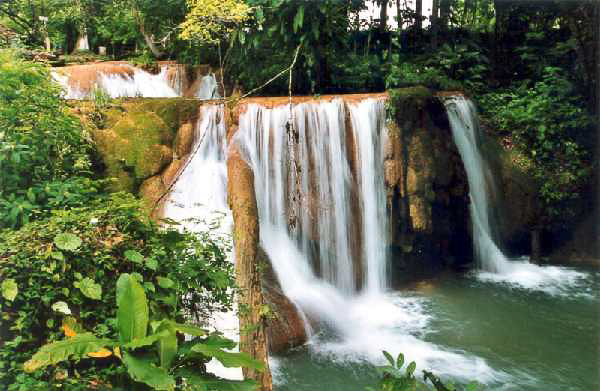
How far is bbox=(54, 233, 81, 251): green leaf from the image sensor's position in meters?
3.10

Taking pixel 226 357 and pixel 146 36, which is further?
pixel 146 36

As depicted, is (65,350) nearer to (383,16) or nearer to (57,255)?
(57,255)

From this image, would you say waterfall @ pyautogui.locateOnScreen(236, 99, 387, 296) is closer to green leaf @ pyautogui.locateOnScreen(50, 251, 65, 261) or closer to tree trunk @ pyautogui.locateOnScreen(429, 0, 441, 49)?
green leaf @ pyautogui.locateOnScreen(50, 251, 65, 261)

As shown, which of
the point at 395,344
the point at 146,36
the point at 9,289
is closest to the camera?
the point at 9,289

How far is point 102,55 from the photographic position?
15172 mm

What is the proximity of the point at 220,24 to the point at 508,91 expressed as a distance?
768 cm

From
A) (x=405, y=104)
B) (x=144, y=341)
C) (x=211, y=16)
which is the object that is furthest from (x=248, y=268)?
(x=211, y=16)

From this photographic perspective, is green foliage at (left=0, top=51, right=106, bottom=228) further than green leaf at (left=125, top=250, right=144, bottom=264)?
Yes

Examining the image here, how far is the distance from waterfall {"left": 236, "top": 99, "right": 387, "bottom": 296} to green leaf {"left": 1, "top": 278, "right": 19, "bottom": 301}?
5.14 m

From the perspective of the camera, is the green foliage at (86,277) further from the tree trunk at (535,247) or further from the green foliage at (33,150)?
the tree trunk at (535,247)

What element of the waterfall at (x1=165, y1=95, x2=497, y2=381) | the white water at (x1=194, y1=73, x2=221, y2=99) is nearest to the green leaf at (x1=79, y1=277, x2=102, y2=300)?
the waterfall at (x1=165, y1=95, x2=497, y2=381)

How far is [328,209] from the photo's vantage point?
834 cm

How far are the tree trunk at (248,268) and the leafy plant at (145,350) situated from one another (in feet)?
3.47

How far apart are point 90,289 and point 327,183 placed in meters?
5.68
